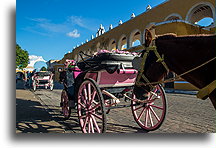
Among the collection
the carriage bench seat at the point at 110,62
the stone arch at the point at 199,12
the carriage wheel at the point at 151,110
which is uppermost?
the stone arch at the point at 199,12

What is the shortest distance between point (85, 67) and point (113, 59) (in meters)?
0.73

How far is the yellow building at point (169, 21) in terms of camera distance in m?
5.89

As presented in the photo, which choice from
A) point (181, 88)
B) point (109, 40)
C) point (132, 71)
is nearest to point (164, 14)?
point (181, 88)

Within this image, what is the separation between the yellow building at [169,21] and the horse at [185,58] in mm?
3036

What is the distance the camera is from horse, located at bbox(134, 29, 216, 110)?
1.39 m

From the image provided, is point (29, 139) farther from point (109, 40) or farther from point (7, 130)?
point (109, 40)

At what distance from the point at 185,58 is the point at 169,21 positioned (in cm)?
531

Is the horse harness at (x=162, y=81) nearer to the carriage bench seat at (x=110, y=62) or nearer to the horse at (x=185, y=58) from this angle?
the horse at (x=185, y=58)

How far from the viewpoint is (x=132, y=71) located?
2363 mm

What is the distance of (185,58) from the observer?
4.98ft

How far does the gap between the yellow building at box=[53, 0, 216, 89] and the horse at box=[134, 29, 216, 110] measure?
304cm

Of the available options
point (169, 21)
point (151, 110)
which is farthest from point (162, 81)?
point (169, 21)

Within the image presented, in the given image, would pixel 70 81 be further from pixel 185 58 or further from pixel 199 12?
pixel 199 12

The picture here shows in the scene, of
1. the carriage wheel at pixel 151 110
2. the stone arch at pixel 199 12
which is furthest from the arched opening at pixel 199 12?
the carriage wheel at pixel 151 110
